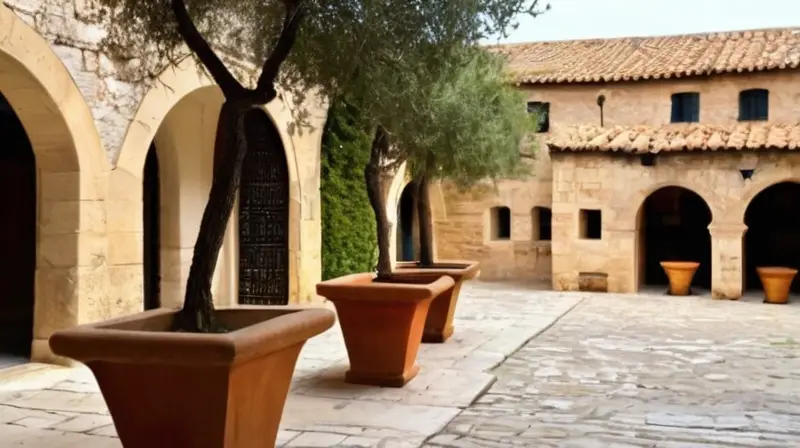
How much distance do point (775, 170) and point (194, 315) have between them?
1285 cm

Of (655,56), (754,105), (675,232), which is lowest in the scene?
(675,232)

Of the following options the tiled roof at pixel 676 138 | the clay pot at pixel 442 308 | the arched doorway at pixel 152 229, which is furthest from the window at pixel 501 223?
the clay pot at pixel 442 308

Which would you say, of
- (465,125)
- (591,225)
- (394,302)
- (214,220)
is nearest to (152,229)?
(465,125)

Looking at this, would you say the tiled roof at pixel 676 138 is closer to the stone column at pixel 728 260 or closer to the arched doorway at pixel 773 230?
the stone column at pixel 728 260

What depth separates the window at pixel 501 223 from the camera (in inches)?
728

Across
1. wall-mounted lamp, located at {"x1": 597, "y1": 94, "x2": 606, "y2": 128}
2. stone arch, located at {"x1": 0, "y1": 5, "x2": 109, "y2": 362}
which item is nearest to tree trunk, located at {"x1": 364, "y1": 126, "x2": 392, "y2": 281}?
stone arch, located at {"x1": 0, "y1": 5, "x2": 109, "y2": 362}

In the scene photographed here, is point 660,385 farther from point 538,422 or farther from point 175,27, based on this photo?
point 175,27

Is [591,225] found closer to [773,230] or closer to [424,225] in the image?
[773,230]

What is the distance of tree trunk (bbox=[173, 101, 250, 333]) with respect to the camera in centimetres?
364

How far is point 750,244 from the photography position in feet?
56.0

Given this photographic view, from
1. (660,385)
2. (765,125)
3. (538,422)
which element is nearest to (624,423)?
(538,422)

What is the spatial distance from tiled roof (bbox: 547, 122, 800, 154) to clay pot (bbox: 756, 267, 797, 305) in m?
2.25

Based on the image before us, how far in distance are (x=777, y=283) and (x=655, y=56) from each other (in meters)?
7.08

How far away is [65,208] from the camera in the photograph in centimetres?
656
